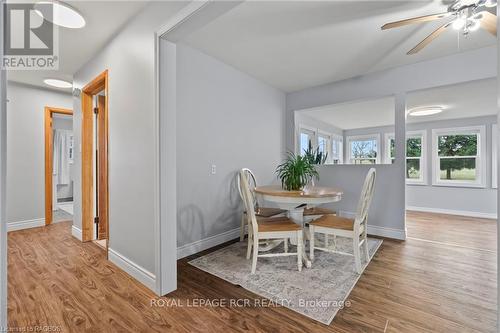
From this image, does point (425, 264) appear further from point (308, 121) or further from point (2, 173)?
point (308, 121)

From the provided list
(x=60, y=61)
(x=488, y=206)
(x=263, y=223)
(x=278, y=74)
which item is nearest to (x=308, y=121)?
(x=278, y=74)

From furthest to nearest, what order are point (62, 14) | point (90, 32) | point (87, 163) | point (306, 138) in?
1. point (306, 138)
2. point (87, 163)
3. point (90, 32)
4. point (62, 14)

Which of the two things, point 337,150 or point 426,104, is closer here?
point 426,104

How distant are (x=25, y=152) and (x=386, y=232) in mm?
5907

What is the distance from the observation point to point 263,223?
2.38 m

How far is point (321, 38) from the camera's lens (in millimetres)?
2535

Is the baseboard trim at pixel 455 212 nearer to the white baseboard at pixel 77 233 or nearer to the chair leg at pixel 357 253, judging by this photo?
the chair leg at pixel 357 253

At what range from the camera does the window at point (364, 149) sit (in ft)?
22.2

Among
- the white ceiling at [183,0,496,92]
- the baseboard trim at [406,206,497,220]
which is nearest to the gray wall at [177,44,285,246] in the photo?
the white ceiling at [183,0,496,92]

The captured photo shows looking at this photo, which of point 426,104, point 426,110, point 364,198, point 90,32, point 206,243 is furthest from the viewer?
point 426,110

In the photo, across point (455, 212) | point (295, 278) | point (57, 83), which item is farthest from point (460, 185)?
point (57, 83)

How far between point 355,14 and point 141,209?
2.68m

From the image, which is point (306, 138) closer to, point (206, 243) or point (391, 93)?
point (391, 93)

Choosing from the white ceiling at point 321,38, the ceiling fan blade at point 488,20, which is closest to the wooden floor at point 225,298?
the ceiling fan blade at point 488,20
